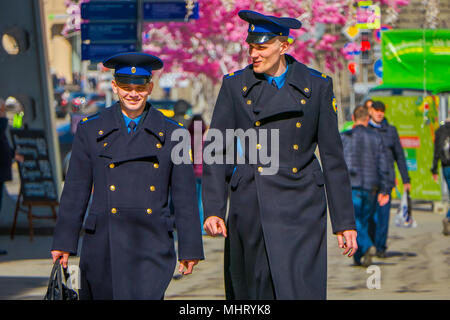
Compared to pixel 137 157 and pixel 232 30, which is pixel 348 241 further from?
pixel 232 30

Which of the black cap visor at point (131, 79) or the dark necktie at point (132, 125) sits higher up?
the black cap visor at point (131, 79)

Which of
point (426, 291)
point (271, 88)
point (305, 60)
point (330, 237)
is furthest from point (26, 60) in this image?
point (305, 60)

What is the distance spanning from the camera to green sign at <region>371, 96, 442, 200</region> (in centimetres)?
1983

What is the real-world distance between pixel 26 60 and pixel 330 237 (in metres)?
4.82

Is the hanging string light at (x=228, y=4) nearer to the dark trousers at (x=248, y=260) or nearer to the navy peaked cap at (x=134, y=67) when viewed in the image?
the navy peaked cap at (x=134, y=67)

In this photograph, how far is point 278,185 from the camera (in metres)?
6.22

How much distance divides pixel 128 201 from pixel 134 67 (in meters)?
0.72

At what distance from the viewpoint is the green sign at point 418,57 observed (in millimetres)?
20672

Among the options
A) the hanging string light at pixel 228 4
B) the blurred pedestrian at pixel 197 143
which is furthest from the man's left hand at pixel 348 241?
the hanging string light at pixel 228 4

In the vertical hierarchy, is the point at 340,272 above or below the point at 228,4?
below

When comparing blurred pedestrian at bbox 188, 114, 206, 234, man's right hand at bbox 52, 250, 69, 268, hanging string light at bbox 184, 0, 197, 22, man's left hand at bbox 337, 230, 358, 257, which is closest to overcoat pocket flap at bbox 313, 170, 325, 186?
man's left hand at bbox 337, 230, 358, 257

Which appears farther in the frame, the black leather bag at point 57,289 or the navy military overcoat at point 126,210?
the navy military overcoat at point 126,210

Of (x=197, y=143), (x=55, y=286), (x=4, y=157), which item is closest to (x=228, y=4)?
(x=197, y=143)

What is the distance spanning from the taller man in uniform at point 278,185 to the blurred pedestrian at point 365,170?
668 cm
